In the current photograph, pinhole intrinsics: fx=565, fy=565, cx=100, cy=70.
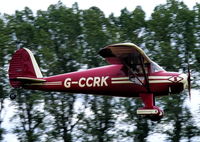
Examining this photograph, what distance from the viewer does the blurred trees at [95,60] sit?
36.2 meters

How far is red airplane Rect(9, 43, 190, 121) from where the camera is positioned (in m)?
20.2

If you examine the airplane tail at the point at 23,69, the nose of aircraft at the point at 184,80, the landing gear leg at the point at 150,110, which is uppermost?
the airplane tail at the point at 23,69

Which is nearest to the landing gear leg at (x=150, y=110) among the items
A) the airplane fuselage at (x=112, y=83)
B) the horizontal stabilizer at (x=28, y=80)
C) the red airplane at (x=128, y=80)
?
the red airplane at (x=128, y=80)

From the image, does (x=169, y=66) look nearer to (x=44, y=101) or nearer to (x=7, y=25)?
(x=44, y=101)

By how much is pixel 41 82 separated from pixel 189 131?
16609mm

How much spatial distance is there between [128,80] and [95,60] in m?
16.9

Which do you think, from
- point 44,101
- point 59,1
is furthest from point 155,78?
point 59,1

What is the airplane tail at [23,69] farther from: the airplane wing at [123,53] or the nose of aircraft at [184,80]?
the nose of aircraft at [184,80]

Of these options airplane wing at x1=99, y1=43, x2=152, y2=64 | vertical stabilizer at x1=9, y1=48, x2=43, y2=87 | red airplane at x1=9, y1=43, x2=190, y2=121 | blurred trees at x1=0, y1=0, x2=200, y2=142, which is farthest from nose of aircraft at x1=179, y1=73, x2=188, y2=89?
blurred trees at x1=0, y1=0, x2=200, y2=142

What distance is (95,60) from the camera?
37500mm

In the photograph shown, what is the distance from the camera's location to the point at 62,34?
41062 mm

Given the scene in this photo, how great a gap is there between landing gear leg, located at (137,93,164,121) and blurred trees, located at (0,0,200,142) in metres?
14.7

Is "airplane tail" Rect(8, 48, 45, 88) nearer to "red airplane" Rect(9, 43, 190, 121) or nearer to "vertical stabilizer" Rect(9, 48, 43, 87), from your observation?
"vertical stabilizer" Rect(9, 48, 43, 87)

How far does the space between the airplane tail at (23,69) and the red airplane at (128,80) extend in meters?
0.23
